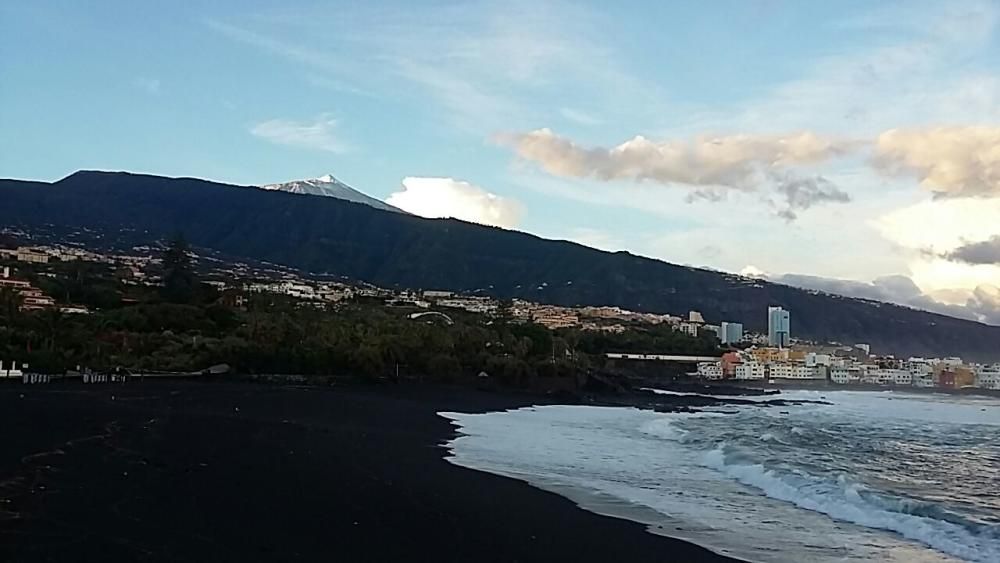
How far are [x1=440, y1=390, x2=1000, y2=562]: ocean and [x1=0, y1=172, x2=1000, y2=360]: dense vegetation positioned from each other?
412 feet

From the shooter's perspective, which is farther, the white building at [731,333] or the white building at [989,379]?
the white building at [731,333]

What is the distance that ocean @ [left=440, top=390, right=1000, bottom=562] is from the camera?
12773 millimetres

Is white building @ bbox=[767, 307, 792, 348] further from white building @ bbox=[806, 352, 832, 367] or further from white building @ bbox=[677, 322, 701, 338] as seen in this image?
white building @ bbox=[806, 352, 832, 367]

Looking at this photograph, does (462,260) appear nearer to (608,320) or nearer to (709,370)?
(608,320)

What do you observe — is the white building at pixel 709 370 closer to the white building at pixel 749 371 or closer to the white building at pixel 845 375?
the white building at pixel 749 371

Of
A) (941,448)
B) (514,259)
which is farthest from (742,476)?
(514,259)

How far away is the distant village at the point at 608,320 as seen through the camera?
9412 cm

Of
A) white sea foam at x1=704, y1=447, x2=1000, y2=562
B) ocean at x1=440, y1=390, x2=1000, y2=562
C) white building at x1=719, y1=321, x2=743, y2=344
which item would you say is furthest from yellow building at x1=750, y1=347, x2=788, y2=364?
white sea foam at x1=704, y1=447, x2=1000, y2=562

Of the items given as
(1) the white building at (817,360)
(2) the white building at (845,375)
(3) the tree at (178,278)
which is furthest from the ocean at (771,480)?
(1) the white building at (817,360)

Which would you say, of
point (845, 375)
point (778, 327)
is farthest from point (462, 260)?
point (845, 375)

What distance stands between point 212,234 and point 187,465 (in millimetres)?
170537

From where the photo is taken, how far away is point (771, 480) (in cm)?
1869

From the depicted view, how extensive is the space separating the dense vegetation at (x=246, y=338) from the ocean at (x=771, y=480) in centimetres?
2124

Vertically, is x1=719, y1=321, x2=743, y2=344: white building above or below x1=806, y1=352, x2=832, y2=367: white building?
above
